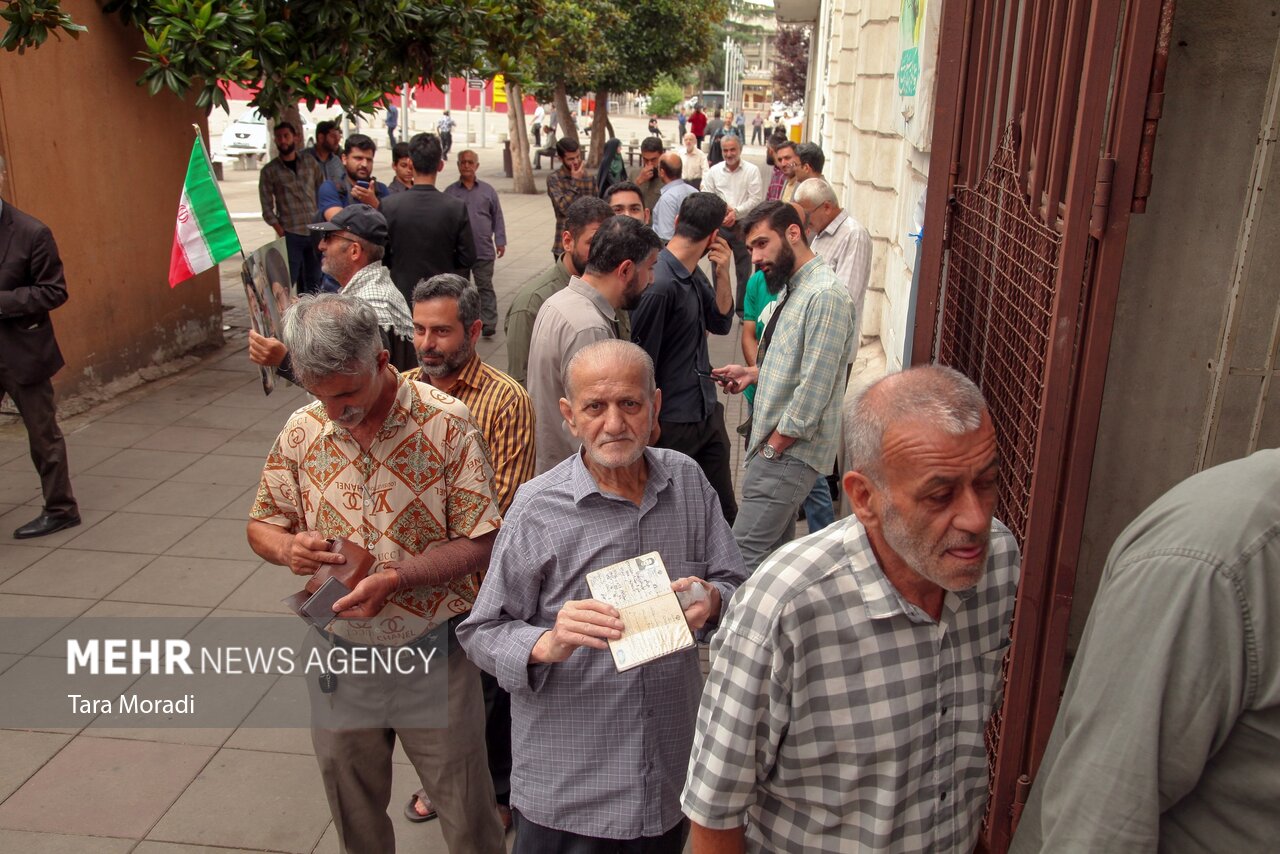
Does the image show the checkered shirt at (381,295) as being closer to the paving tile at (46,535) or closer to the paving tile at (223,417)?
the paving tile at (46,535)

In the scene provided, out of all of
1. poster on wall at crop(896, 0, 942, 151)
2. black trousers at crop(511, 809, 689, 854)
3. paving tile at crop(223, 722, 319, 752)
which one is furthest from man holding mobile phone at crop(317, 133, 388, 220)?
black trousers at crop(511, 809, 689, 854)

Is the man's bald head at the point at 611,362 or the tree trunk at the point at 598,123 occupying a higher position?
the man's bald head at the point at 611,362

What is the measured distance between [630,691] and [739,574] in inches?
16.7

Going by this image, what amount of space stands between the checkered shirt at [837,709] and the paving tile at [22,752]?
3247mm

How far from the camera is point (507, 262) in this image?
16.2 metres

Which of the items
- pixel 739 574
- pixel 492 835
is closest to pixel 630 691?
pixel 739 574

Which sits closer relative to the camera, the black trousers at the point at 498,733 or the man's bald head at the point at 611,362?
the man's bald head at the point at 611,362

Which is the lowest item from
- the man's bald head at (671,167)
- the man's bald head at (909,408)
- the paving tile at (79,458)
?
the paving tile at (79,458)

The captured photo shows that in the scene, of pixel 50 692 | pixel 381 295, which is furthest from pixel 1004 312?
pixel 50 692

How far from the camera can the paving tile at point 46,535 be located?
20.3ft

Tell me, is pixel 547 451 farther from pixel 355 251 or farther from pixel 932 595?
pixel 932 595

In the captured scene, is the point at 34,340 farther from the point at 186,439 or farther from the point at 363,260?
the point at 363,260

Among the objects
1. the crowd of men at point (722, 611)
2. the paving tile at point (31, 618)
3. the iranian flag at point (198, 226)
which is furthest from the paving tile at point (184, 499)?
the crowd of men at point (722, 611)

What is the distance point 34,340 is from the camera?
6062mm
